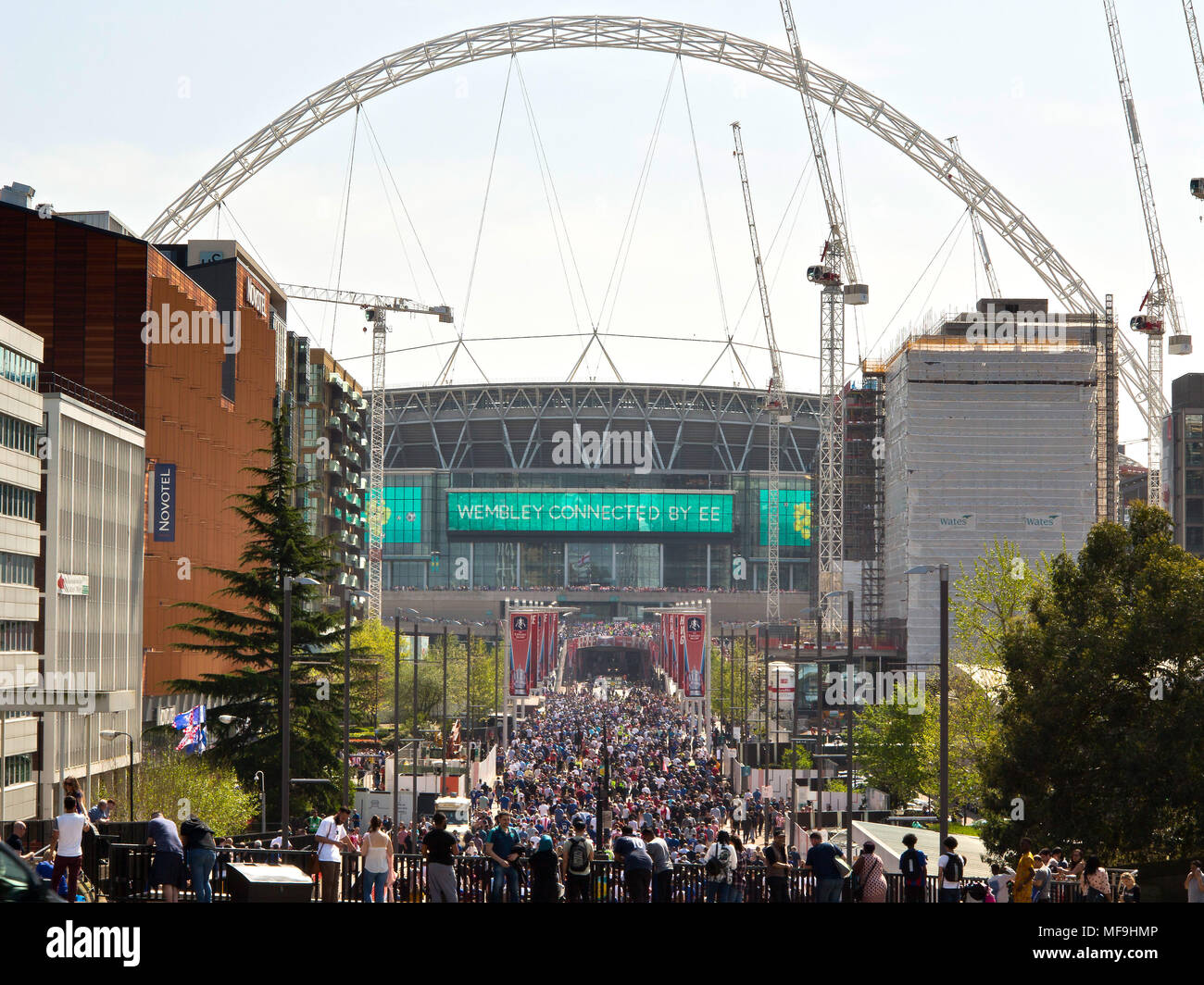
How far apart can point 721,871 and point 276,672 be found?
27485mm

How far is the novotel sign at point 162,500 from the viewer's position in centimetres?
6744

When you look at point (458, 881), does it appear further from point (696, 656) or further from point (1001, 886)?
point (696, 656)

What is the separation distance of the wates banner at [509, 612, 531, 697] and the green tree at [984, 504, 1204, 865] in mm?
47692

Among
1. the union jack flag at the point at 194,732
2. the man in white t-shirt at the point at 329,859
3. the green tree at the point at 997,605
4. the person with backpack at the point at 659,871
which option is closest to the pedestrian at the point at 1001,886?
the person with backpack at the point at 659,871

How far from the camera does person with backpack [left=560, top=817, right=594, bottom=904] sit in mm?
22344

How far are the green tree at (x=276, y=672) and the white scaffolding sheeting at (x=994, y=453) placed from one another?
2145 inches

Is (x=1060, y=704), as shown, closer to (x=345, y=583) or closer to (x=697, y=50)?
(x=697, y=50)

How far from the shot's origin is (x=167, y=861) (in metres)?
21.0

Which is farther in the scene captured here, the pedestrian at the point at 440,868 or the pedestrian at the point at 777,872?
the pedestrian at the point at 777,872

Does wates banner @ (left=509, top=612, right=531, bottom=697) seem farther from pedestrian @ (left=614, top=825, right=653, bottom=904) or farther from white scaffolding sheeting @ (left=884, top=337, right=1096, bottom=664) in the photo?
pedestrian @ (left=614, top=825, right=653, bottom=904)

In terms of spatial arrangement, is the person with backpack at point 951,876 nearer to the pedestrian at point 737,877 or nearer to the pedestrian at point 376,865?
the pedestrian at point 737,877

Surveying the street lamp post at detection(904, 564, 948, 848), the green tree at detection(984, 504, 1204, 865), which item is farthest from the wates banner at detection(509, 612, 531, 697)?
the street lamp post at detection(904, 564, 948, 848)

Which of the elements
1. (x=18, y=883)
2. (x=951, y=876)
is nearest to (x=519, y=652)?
(x=951, y=876)
